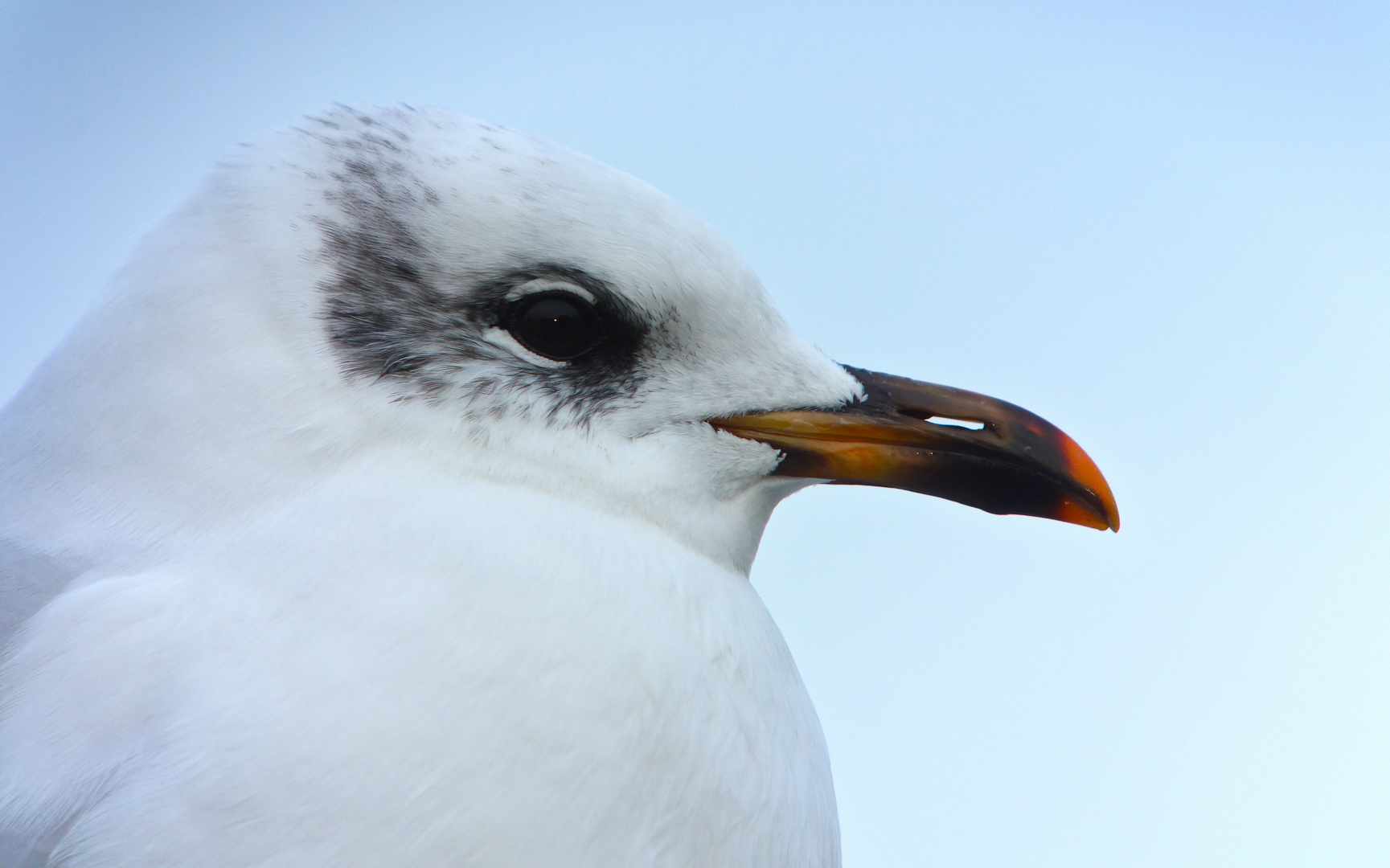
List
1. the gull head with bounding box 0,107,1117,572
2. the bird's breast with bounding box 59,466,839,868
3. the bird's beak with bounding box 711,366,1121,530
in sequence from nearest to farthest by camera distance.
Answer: the bird's breast with bounding box 59,466,839,868 < the gull head with bounding box 0,107,1117,572 < the bird's beak with bounding box 711,366,1121,530

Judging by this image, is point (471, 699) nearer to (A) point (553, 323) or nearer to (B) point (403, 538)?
(B) point (403, 538)

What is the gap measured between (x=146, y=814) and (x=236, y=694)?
9cm

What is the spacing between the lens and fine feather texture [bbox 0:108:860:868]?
26.8 inches

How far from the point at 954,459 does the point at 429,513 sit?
545 mm

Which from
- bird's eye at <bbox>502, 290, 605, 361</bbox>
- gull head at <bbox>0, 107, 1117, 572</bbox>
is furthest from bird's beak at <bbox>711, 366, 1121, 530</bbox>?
bird's eye at <bbox>502, 290, 605, 361</bbox>

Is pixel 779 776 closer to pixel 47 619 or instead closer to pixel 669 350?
pixel 669 350

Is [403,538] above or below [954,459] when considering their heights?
below

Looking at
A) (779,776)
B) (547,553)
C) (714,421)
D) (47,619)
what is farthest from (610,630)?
(47,619)

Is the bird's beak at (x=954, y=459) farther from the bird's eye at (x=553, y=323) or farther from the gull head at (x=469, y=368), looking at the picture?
the bird's eye at (x=553, y=323)

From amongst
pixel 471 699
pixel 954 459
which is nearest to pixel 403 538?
pixel 471 699

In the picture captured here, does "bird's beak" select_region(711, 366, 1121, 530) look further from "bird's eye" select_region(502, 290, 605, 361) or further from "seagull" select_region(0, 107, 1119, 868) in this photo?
"bird's eye" select_region(502, 290, 605, 361)

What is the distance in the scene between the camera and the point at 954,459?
41.5 inches

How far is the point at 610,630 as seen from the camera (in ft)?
2.59

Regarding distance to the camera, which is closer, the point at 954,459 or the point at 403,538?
the point at 403,538
